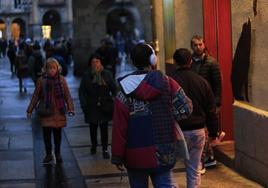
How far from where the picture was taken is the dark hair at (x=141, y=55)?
206 inches

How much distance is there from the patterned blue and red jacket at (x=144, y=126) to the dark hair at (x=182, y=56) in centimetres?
144

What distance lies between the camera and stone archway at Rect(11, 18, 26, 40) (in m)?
83.2

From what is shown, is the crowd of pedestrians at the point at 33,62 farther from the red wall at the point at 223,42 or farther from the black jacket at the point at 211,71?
the black jacket at the point at 211,71

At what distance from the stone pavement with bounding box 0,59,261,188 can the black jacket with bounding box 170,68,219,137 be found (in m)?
1.48

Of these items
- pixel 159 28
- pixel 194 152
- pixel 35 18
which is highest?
pixel 35 18

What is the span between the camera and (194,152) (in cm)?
Answer: 662

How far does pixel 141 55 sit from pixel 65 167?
15.4 ft

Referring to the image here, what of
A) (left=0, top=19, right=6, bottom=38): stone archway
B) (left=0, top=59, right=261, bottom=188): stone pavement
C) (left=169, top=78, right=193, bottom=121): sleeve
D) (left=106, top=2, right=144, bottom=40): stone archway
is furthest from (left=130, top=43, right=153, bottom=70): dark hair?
(left=0, top=19, right=6, bottom=38): stone archway

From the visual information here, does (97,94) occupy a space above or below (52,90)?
below

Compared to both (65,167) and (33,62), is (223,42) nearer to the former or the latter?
(65,167)

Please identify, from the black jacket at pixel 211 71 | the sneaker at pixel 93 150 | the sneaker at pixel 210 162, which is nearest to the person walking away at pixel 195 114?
the black jacket at pixel 211 71

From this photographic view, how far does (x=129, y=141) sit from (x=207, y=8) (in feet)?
16.8

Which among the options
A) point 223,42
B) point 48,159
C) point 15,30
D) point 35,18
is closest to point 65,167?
point 48,159

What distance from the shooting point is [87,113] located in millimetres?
10250
